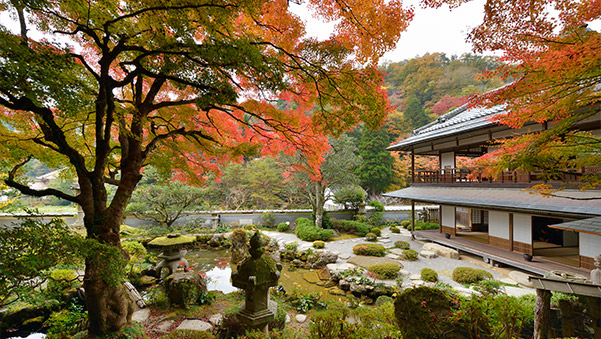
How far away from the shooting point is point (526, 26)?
12.2ft

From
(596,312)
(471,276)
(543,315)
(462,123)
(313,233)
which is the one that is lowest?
(313,233)

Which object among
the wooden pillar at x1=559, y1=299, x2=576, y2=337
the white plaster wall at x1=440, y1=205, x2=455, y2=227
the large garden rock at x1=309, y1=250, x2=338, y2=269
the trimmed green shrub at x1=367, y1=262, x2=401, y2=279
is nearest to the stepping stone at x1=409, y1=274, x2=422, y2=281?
the trimmed green shrub at x1=367, y1=262, x2=401, y2=279

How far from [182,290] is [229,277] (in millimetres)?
2948

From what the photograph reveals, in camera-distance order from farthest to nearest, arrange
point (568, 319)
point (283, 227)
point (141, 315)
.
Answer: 1. point (283, 227)
2. point (141, 315)
3. point (568, 319)

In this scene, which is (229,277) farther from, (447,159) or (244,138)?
(447,159)

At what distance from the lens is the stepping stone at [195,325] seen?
431cm

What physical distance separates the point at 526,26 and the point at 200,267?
10841mm

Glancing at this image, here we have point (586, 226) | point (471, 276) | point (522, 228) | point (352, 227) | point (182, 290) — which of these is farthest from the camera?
point (352, 227)

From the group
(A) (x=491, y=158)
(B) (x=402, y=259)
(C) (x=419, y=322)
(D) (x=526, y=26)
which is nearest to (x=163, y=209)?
(B) (x=402, y=259)

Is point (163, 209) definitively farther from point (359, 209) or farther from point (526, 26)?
point (526, 26)

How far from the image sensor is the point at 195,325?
14.5 ft

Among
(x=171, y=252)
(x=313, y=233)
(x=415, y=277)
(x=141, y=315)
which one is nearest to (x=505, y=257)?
(x=415, y=277)

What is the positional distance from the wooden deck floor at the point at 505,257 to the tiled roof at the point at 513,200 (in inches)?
65.9

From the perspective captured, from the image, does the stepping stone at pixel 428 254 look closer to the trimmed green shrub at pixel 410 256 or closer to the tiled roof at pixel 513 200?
the trimmed green shrub at pixel 410 256
